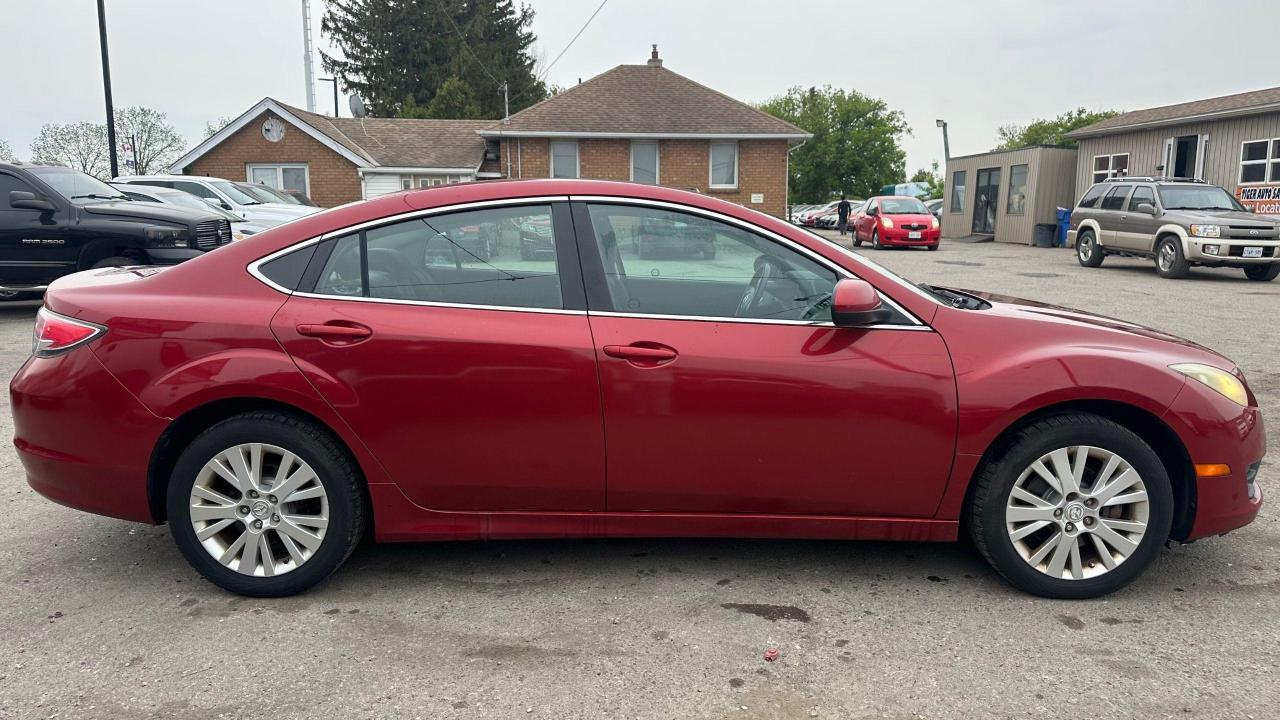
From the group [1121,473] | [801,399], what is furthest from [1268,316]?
[801,399]

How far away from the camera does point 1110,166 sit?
26.9 meters

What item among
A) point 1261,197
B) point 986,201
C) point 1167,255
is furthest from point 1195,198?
point 986,201

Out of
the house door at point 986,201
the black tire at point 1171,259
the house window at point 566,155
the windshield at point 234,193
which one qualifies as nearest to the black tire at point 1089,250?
the black tire at point 1171,259

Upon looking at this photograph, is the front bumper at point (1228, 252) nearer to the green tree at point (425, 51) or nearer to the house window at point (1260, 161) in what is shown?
the house window at point (1260, 161)

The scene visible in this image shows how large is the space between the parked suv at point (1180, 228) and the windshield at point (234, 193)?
56.0ft

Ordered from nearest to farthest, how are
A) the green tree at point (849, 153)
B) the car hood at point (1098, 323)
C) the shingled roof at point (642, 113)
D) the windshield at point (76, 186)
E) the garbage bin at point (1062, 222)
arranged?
1. the car hood at point (1098, 323)
2. the windshield at point (76, 186)
3. the garbage bin at point (1062, 222)
4. the shingled roof at point (642, 113)
5. the green tree at point (849, 153)

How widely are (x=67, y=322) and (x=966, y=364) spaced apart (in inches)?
134

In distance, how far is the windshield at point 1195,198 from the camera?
1683 cm

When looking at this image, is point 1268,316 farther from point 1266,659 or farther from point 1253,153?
point 1253,153

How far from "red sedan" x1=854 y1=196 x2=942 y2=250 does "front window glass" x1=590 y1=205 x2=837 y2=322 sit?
2369 centimetres

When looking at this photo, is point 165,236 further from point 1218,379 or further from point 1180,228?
point 1180,228

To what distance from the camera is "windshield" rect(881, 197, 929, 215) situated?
2627cm

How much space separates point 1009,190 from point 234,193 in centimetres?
2427

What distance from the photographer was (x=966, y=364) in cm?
331
